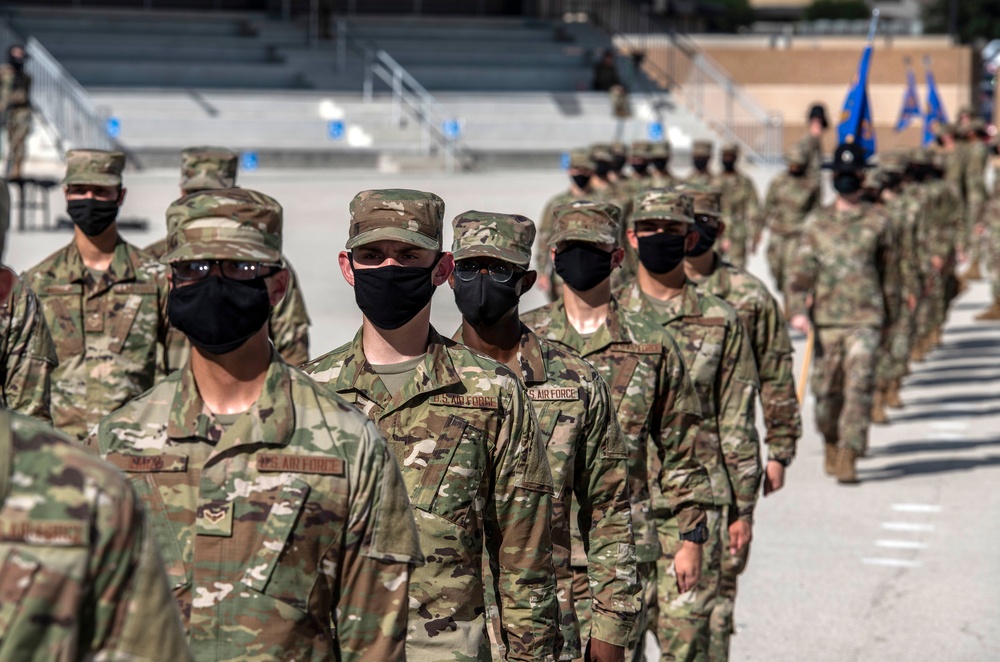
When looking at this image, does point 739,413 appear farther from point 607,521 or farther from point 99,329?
point 99,329

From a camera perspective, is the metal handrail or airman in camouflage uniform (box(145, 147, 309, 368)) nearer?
airman in camouflage uniform (box(145, 147, 309, 368))

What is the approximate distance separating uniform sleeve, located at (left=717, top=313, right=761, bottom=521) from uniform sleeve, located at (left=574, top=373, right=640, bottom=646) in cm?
188

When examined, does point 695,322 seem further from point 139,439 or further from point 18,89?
point 18,89

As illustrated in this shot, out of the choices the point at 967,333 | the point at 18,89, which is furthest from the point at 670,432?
the point at 18,89

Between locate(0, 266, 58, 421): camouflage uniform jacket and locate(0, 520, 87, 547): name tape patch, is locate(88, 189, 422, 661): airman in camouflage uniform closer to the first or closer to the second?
locate(0, 520, 87, 547): name tape patch

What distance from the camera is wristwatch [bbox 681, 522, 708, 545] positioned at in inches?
244

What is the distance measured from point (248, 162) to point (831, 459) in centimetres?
2220

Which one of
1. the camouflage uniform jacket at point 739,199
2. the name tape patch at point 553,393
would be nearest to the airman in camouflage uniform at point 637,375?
the name tape patch at point 553,393

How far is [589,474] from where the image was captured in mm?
5070

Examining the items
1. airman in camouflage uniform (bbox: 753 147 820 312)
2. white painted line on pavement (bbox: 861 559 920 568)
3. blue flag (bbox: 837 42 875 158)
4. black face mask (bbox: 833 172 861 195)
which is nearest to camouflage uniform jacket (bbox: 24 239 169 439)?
white painted line on pavement (bbox: 861 559 920 568)

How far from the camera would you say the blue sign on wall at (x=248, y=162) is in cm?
3266

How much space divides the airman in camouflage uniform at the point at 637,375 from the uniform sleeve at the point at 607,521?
63cm

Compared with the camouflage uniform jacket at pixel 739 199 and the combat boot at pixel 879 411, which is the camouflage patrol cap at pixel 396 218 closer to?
the combat boot at pixel 879 411

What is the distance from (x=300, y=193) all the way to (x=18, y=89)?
4997mm
